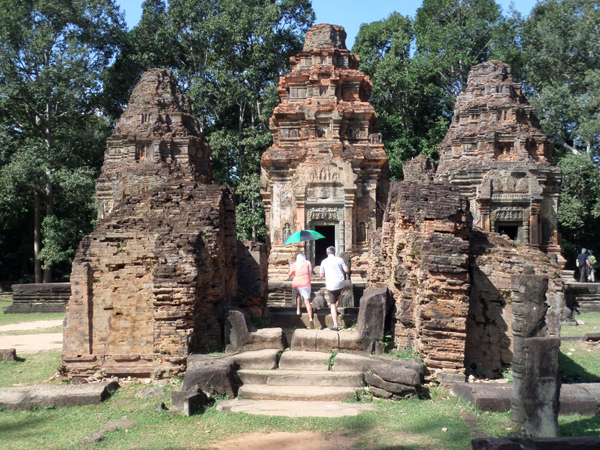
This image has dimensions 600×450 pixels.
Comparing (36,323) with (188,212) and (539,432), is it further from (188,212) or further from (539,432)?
(539,432)

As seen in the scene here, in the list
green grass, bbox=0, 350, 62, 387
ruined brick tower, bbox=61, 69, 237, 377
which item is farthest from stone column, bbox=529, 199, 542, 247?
green grass, bbox=0, 350, 62, 387

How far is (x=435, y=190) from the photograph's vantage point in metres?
8.71

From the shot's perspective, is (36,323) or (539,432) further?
(36,323)

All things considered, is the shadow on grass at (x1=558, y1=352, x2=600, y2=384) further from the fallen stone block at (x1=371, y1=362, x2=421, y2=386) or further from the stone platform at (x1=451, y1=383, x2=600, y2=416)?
the fallen stone block at (x1=371, y1=362, x2=421, y2=386)

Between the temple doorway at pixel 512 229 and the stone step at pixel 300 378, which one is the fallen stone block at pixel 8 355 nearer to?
the stone step at pixel 300 378

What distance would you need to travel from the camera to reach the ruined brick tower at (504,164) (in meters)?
20.0

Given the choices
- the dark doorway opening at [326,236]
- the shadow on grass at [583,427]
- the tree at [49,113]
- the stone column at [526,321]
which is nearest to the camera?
the shadow on grass at [583,427]

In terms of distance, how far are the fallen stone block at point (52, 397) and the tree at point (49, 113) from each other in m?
17.5

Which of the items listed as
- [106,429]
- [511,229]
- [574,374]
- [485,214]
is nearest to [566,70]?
[511,229]

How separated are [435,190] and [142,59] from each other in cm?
2635

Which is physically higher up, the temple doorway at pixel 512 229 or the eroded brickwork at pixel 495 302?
the temple doorway at pixel 512 229

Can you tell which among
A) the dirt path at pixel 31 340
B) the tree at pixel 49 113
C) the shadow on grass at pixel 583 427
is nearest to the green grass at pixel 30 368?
the dirt path at pixel 31 340

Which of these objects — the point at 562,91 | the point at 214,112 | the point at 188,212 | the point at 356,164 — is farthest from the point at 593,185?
the point at 188,212

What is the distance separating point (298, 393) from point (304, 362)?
29.5 inches
